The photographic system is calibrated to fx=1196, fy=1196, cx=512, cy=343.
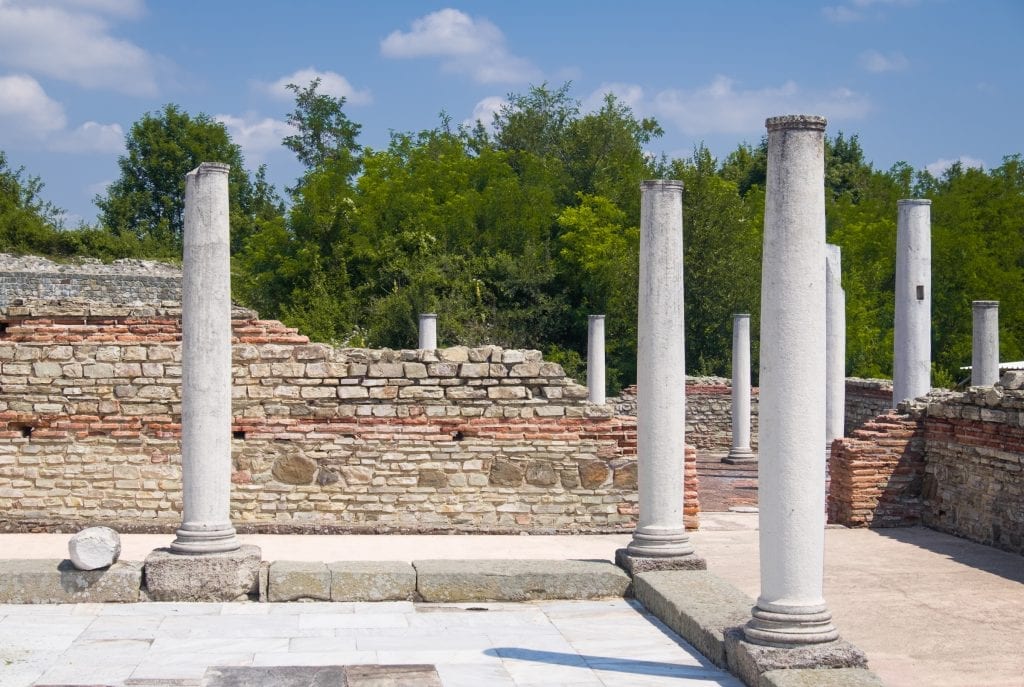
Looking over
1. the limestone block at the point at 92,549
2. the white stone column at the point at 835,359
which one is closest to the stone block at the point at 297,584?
the limestone block at the point at 92,549

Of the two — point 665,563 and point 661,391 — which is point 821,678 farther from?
point 661,391

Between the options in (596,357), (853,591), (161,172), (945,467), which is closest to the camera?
(853,591)

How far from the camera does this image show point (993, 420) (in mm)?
11359

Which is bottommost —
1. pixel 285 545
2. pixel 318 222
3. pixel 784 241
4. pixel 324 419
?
pixel 285 545

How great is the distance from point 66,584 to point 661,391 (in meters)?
4.53

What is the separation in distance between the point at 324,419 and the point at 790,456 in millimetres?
6886

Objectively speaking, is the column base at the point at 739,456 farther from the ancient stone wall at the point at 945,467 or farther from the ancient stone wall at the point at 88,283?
the ancient stone wall at the point at 88,283

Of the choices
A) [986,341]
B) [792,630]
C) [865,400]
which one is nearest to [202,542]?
[792,630]

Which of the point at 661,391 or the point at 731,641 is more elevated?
the point at 661,391

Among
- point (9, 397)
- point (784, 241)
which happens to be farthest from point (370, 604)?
point (9, 397)

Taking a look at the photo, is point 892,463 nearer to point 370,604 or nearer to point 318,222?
point 370,604

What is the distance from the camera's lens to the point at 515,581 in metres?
8.79

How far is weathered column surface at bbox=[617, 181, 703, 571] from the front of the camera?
9031mm

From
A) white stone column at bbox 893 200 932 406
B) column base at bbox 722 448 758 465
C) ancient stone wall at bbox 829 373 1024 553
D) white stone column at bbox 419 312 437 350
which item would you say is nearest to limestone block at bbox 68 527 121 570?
ancient stone wall at bbox 829 373 1024 553
